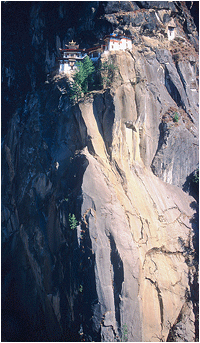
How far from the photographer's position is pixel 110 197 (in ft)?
90.1

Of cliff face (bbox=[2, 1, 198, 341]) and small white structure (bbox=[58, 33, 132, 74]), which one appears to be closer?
cliff face (bbox=[2, 1, 198, 341])

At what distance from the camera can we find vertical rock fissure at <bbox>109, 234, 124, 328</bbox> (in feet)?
84.5

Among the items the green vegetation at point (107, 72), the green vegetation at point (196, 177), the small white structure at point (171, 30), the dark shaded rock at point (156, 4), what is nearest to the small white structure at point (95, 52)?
the green vegetation at point (107, 72)

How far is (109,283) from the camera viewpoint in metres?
26.0

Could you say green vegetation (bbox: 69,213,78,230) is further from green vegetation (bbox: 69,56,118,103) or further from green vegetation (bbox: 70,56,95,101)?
green vegetation (bbox: 70,56,95,101)

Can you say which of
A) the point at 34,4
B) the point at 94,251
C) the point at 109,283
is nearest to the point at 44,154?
the point at 94,251

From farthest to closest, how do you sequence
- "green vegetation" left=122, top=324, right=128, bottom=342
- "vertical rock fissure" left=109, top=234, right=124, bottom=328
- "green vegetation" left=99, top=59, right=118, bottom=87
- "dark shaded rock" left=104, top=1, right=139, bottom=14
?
"dark shaded rock" left=104, top=1, right=139, bottom=14
"green vegetation" left=99, top=59, right=118, bottom=87
"vertical rock fissure" left=109, top=234, right=124, bottom=328
"green vegetation" left=122, top=324, right=128, bottom=342

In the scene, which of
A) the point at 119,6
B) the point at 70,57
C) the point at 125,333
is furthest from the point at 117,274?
the point at 119,6

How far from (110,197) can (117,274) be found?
5.83 metres

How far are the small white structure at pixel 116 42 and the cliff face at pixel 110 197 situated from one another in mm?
1058

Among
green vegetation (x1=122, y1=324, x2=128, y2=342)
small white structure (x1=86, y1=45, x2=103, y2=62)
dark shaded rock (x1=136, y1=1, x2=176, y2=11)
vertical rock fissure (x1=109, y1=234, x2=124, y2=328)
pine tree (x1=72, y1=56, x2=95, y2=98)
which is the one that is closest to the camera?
green vegetation (x1=122, y1=324, x2=128, y2=342)

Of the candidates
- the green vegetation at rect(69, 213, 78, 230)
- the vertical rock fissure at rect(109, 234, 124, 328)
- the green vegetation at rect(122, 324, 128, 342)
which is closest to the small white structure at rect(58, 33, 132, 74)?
the green vegetation at rect(69, 213, 78, 230)

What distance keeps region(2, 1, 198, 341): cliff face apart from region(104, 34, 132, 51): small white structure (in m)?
1.06

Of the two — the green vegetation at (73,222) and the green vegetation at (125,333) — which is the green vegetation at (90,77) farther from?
the green vegetation at (125,333)
